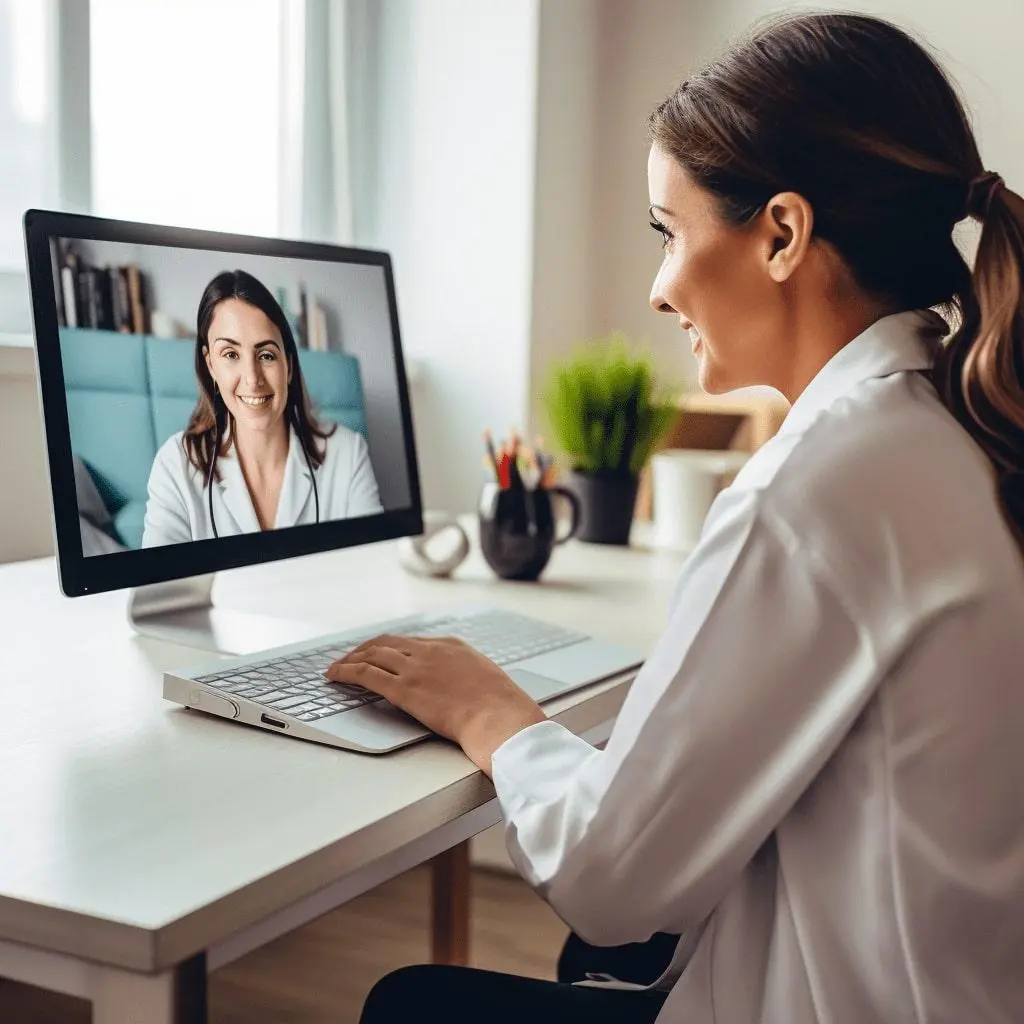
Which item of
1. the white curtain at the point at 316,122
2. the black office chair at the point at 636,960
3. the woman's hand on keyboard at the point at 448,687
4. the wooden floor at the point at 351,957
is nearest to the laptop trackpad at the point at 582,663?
the woman's hand on keyboard at the point at 448,687

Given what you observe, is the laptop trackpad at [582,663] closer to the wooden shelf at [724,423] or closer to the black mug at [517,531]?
the black mug at [517,531]

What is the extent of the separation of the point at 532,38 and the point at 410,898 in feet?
5.10

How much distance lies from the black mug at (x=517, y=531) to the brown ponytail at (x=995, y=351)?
3.02 ft

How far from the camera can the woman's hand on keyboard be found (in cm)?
97

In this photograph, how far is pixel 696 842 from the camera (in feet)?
2.46

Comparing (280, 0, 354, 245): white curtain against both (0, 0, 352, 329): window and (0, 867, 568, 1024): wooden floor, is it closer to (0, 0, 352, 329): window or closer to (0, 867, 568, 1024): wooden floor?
(0, 0, 352, 329): window

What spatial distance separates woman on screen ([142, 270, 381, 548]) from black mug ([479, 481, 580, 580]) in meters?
0.39

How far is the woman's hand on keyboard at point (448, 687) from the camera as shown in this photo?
3.17ft

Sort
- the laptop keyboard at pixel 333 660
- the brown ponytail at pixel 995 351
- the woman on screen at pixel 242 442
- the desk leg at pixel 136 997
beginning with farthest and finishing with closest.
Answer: the woman on screen at pixel 242 442, the laptop keyboard at pixel 333 660, the brown ponytail at pixel 995 351, the desk leg at pixel 136 997

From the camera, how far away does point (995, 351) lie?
31.3 inches

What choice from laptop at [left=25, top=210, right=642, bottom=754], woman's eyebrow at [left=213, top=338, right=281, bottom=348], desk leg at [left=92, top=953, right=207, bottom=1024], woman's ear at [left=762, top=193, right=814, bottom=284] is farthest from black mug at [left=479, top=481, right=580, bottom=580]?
desk leg at [left=92, top=953, right=207, bottom=1024]

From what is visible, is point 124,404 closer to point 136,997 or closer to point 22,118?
point 136,997

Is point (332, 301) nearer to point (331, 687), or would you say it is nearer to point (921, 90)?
point (331, 687)

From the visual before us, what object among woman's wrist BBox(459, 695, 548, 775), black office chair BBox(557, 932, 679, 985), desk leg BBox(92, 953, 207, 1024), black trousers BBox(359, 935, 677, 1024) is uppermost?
woman's wrist BBox(459, 695, 548, 775)
